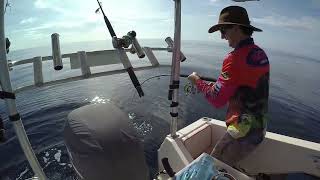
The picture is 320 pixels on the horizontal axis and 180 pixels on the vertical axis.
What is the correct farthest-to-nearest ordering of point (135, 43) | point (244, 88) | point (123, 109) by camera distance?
point (123, 109) < point (244, 88) < point (135, 43)

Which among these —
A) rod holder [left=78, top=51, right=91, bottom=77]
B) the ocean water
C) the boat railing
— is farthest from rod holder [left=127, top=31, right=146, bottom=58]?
the ocean water

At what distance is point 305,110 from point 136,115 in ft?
25.7

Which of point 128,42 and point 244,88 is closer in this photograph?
point 128,42

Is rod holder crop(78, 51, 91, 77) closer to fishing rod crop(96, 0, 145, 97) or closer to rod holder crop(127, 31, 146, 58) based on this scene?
fishing rod crop(96, 0, 145, 97)

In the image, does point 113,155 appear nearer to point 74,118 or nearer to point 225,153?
point 74,118

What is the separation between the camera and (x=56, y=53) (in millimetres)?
2137

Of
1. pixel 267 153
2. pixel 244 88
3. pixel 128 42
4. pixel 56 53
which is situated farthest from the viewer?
pixel 267 153

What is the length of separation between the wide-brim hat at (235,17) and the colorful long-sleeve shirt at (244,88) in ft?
0.67

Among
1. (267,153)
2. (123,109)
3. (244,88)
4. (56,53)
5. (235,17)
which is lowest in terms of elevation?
(123,109)

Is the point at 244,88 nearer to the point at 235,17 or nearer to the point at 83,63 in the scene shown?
the point at 235,17

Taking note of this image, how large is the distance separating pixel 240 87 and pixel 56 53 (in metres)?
1.87

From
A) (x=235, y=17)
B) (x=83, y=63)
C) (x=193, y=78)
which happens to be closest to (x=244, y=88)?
(x=193, y=78)

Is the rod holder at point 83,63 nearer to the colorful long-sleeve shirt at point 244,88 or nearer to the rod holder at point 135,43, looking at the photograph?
the rod holder at point 135,43

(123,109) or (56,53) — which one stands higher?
(56,53)
